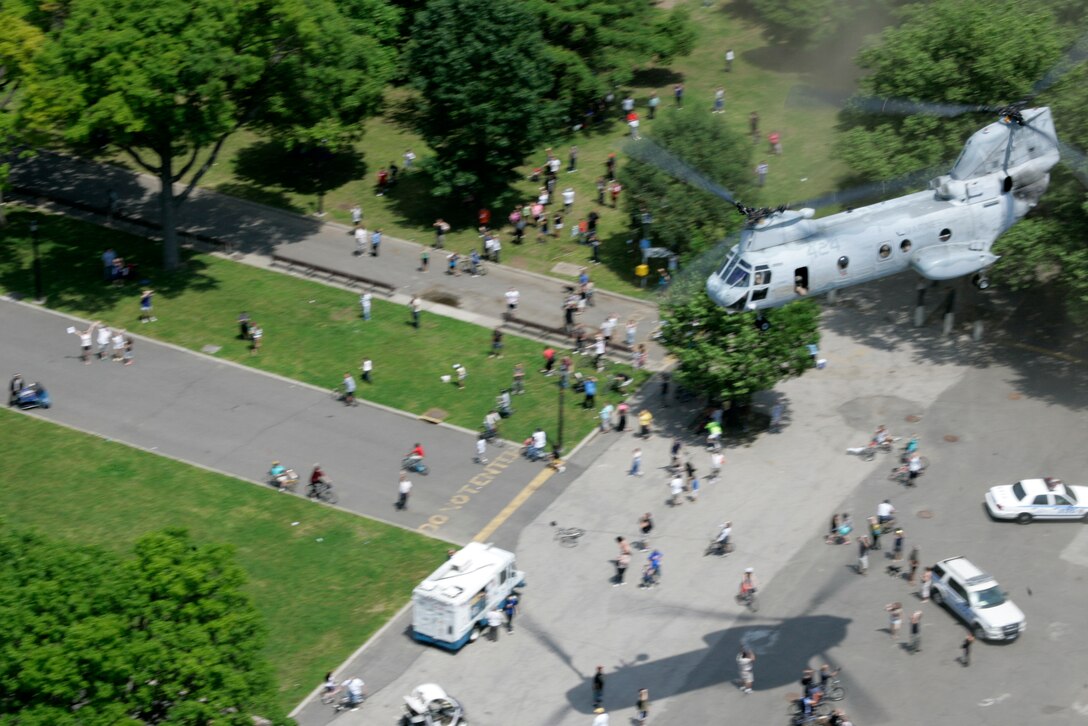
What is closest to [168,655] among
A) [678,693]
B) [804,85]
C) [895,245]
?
[678,693]

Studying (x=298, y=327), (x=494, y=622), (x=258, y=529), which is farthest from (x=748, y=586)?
(x=298, y=327)

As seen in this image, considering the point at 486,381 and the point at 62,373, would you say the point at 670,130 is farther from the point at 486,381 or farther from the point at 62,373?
the point at 62,373

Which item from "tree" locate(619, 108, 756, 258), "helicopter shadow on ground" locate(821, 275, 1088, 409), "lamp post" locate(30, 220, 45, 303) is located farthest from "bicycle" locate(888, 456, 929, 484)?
"lamp post" locate(30, 220, 45, 303)

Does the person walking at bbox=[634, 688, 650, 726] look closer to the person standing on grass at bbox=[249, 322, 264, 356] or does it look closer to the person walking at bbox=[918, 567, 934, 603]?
the person walking at bbox=[918, 567, 934, 603]

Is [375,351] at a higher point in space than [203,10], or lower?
lower

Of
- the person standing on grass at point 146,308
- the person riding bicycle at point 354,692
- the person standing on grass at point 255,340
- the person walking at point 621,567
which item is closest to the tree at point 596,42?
the person standing on grass at point 255,340
